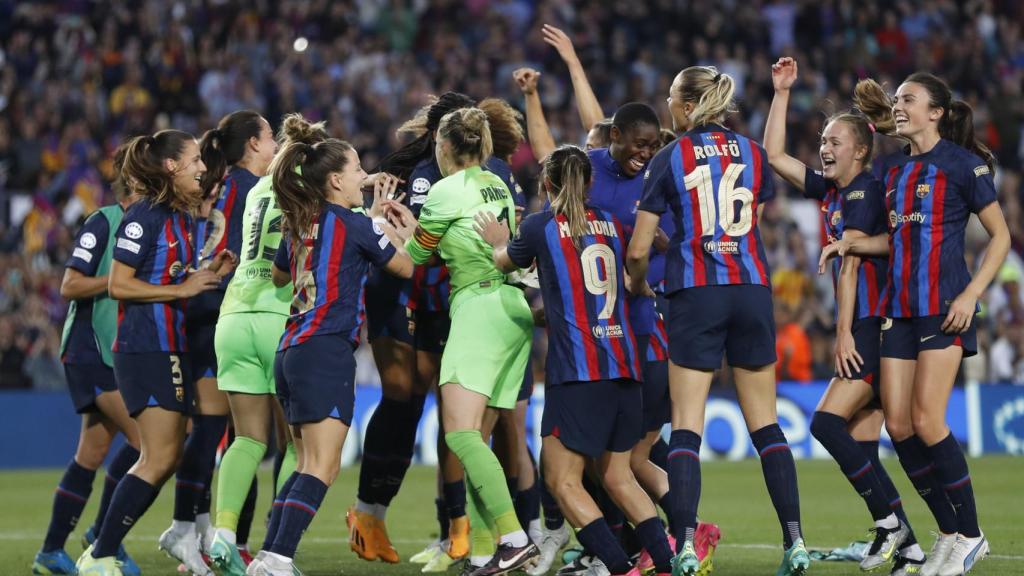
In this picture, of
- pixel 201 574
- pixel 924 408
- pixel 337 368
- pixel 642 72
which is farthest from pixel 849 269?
pixel 642 72

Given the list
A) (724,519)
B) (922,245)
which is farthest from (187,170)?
(724,519)

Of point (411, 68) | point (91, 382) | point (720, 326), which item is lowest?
point (91, 382)

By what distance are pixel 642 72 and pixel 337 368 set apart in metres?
15.6

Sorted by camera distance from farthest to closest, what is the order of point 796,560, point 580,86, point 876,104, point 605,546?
point 580,86, point 876,104, point 605,546, point 796,560

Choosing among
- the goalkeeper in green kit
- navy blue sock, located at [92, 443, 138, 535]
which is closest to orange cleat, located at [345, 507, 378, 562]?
the goalkeeper in green kit

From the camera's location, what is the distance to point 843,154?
7.75 meters

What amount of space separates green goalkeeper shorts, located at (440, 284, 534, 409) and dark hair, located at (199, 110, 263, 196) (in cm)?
177

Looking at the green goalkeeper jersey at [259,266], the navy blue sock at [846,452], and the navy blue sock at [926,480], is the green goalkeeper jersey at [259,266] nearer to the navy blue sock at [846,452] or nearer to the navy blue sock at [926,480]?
the navy blue sock at [846,452]

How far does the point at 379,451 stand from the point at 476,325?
141cm

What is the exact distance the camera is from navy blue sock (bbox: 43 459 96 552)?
8484 millimetres

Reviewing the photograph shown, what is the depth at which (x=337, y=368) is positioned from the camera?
708 cm

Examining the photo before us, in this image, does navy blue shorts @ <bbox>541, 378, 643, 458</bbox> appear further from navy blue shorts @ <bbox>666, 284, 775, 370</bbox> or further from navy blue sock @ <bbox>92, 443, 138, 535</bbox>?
navy blue sock @ <bbox>92, 443, 138, 535</bbox>

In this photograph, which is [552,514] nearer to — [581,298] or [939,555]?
[581,298]

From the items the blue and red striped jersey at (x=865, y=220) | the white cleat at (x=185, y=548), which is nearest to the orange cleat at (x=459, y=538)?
the white cleat at (x=185, y=548)
